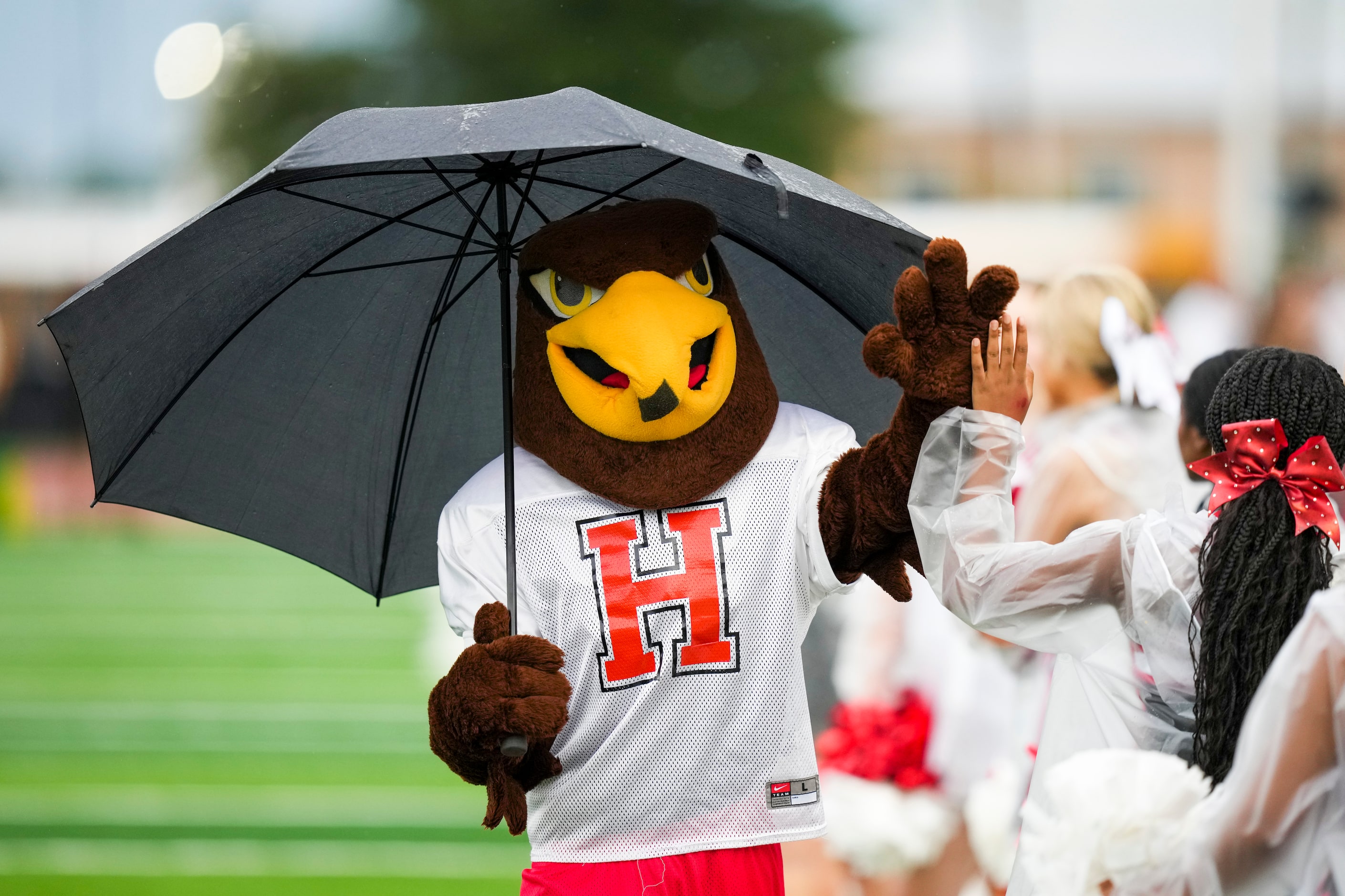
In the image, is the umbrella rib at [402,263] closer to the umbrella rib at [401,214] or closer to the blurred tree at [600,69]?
the umbrella rib at [401,214]

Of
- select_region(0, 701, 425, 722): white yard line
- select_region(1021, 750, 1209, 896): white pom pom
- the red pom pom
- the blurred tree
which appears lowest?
select_region(0, 701, 425, 722): white yard line

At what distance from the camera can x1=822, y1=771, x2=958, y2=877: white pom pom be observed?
3.91 metres

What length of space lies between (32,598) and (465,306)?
1667 cm

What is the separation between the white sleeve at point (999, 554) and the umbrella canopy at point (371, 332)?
359mm

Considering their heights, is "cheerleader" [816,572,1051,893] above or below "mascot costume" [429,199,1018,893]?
below

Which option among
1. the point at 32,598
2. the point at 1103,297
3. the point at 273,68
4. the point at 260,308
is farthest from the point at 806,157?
the point at 260,308

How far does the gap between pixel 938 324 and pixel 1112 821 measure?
2.54 feet

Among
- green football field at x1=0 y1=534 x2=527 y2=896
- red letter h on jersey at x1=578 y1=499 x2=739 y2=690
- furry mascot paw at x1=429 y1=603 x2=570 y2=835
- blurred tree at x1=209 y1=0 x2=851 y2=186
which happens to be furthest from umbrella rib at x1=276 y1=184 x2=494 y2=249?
blurred tree at x1=209 y1=0 x2=851 y2=186

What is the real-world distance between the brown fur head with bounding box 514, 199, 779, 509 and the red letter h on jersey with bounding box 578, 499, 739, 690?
7 cm

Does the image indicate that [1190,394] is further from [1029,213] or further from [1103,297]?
[1029,213]

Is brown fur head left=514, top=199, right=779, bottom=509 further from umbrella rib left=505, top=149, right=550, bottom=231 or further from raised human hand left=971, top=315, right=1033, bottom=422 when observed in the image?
raised human hand left=971, top=315, right=1033, bottom=422

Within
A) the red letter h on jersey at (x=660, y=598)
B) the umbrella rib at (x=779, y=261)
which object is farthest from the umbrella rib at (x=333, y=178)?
the red letter h on jersey at (x=660, y=598)

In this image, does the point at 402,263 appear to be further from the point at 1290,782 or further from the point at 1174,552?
the point at 1290,782

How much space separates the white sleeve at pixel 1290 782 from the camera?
5.52ft
